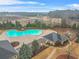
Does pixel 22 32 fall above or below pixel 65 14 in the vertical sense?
below

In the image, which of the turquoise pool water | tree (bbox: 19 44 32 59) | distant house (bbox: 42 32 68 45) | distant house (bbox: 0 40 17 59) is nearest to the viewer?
distant house (bbox: 0 40 17 59)

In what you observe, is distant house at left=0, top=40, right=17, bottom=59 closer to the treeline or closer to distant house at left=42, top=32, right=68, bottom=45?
distant house at left=42, top=32, right=68, bottom=45

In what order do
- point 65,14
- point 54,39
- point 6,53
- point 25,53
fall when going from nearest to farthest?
point 6,53 < point 25,53 < point 54,39 < point 65,14

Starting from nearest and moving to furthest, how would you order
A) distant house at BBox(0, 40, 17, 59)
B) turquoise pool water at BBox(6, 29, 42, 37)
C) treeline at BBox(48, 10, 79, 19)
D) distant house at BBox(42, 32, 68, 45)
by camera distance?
distant house at BBox(0, 40, 17, 59), distant house at BBox(42, 32, 68, 45), turquoise pool water at BBox(6, 29, 42, 37), treeline at BBox(48, 10, 79, 19)

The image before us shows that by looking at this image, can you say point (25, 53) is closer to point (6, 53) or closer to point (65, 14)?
point (6, 53)

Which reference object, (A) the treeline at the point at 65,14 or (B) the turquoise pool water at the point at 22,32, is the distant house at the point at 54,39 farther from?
(A) the treeline at the point at 65,14

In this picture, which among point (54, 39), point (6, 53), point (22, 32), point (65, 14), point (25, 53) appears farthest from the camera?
point (65, 14)

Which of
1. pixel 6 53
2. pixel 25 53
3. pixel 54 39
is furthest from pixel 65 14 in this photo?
pixel 6 53

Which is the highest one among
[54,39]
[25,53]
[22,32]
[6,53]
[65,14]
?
[65,14]

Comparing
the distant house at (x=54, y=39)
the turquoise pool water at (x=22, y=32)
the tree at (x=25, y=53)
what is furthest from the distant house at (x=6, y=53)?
the turquoise pool water at (x=22, y=32)

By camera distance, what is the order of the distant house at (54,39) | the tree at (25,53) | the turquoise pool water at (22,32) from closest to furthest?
the tree at (25,53) < the distant house at (54,39) < the turquoise pool water at (22,32)

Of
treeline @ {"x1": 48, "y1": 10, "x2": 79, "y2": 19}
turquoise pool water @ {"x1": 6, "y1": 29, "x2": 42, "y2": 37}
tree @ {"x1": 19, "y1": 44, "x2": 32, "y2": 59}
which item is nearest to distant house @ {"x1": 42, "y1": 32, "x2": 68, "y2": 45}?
turquoise pool water @ {"x1": 6, "y1": 29, "x2": 42, "y2": 37}
